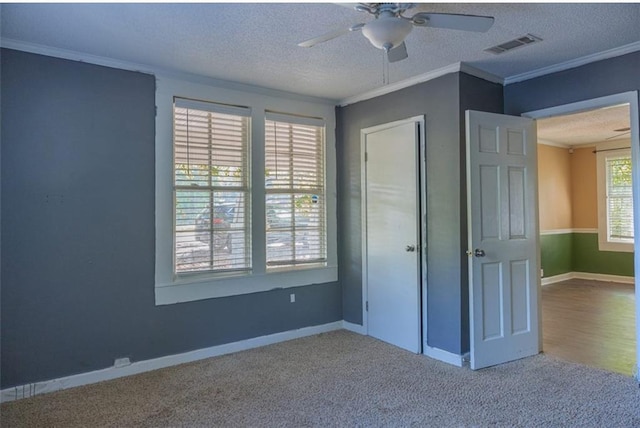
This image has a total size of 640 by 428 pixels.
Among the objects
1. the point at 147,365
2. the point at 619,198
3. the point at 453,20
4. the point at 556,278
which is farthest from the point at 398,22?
the point at 619,198

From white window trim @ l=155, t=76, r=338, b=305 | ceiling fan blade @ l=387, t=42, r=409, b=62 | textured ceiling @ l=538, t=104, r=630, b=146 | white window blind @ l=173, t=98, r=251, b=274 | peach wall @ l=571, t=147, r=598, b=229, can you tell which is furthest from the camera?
peach wall @ l=571, t=147, r=598, b=229

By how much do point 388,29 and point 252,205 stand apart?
228 cm

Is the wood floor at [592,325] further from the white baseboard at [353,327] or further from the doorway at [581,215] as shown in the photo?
the white baseboard at [353,327]

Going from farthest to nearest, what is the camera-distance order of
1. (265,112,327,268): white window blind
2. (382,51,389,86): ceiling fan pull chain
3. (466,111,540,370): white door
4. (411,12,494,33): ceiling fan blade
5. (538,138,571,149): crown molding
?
1. (538,138,571,149): crown molding
2. (265,112,327,268): white window blind
3. (466,111,540,370): white door
4. (382,51,389,86): ceiling fan pull chain
5. (411,12,494,33): ceiling fan blade

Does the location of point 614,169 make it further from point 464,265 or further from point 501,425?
point 501,425

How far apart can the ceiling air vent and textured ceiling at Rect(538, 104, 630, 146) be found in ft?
6.31

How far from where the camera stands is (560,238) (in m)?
7.42

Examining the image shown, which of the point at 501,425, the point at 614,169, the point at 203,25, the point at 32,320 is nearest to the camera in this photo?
the point at 501,425

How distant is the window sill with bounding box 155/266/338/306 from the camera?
351 centimetres

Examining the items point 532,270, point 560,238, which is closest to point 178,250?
point 532,270

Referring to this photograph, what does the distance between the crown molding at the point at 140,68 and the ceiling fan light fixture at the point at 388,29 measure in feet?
6.46

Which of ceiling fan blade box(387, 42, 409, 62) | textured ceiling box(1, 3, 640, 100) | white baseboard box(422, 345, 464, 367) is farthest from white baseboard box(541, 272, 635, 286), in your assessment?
ceiling fan blade box(387, 42, 409, 62)

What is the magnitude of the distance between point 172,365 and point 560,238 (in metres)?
6.86

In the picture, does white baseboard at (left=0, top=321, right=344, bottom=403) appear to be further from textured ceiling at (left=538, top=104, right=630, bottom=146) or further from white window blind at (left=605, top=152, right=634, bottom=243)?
white window blind at (left=605, top=152, right=634, bottom=243)
